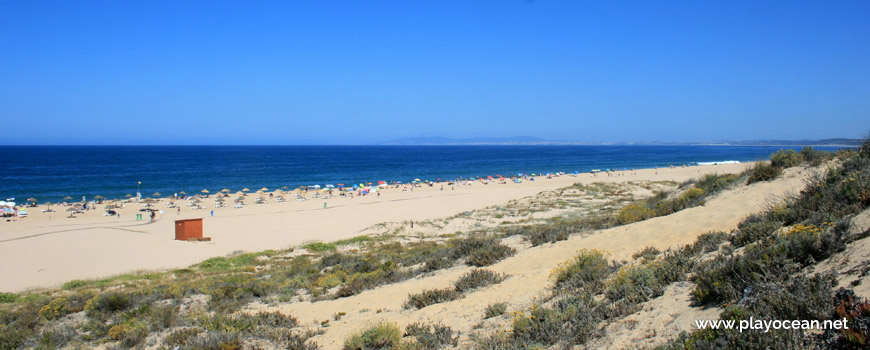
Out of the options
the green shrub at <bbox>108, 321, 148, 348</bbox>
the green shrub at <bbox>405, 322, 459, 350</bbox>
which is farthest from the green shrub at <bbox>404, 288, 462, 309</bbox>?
the green shrub at <bbox>108, 321, 148, 348</bbox>

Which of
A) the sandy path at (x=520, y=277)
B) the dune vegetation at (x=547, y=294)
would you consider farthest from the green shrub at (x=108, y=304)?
the sandy path at (x=520, y=277)

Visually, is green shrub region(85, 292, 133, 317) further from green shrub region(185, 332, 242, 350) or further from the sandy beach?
the sandy beach

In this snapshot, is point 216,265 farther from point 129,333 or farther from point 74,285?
point 129,333

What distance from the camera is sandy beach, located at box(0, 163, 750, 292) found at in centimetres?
1567

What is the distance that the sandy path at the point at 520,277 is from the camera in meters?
6.86

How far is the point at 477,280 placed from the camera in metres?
8.12

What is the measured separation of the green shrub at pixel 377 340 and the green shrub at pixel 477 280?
89.6 inches

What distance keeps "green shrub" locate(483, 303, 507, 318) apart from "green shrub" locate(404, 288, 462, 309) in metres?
1.13

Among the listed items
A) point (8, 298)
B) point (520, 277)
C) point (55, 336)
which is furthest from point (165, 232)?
point (520, 277)

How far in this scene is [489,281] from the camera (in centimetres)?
811

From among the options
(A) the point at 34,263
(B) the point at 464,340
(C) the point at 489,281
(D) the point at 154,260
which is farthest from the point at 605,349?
(A) the point at 34,263

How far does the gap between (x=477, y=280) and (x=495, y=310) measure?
1.76 meters

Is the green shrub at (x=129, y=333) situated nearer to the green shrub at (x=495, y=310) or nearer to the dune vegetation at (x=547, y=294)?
the dune vegetation at (x=547, y=294)

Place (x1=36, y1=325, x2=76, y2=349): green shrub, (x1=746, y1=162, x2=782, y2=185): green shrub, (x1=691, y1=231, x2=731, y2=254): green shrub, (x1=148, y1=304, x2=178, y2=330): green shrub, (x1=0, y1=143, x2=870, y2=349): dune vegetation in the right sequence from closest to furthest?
(x1=0, y1=143, x2=870, y2=349): dune vegetation < (x1=691, y1=231, x2=731, y2=254): green shrub < (x1=36, y1=325, x2=76, y2=349): green shrub < (x1=148, y1=304, x2=178, y2=330): green shrub < (x1=746, y1=162, x2=782, y2=185): green shrub
